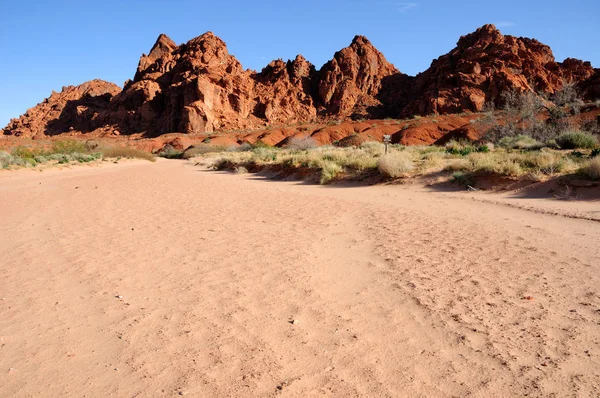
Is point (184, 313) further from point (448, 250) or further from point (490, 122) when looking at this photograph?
point (490, 122)

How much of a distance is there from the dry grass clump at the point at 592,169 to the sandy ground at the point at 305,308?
303cm

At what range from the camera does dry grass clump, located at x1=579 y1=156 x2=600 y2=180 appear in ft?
32.1

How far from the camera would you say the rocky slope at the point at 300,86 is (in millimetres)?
57844

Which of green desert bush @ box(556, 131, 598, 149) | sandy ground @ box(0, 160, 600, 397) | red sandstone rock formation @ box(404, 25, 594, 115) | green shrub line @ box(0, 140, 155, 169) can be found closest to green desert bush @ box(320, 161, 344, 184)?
sandy ground @ box(0, 160, 600, 397)

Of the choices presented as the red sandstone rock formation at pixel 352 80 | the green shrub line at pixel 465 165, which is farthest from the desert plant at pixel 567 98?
the red sandstone rock formation at pixel 352 80

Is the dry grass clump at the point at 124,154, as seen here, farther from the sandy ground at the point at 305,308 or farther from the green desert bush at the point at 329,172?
the sandy ground at the point at 305,308

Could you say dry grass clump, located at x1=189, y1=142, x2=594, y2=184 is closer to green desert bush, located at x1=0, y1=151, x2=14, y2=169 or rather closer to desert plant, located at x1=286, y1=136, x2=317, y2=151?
green desert bush, located at x1=0, y1=151, x2=14, y2=169

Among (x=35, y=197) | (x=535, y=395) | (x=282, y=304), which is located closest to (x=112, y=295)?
(x=282, y=304)

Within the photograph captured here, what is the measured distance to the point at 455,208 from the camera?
9.25m

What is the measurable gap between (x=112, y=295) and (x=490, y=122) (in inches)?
1109

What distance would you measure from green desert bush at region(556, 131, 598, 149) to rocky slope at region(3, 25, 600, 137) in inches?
1516

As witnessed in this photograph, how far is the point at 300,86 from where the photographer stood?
77938 millimetres

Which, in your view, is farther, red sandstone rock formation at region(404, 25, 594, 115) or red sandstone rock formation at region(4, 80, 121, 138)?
red sandstone rock formation at region(4, 80, 121, 138)

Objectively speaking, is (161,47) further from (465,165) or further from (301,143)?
(465,165)
